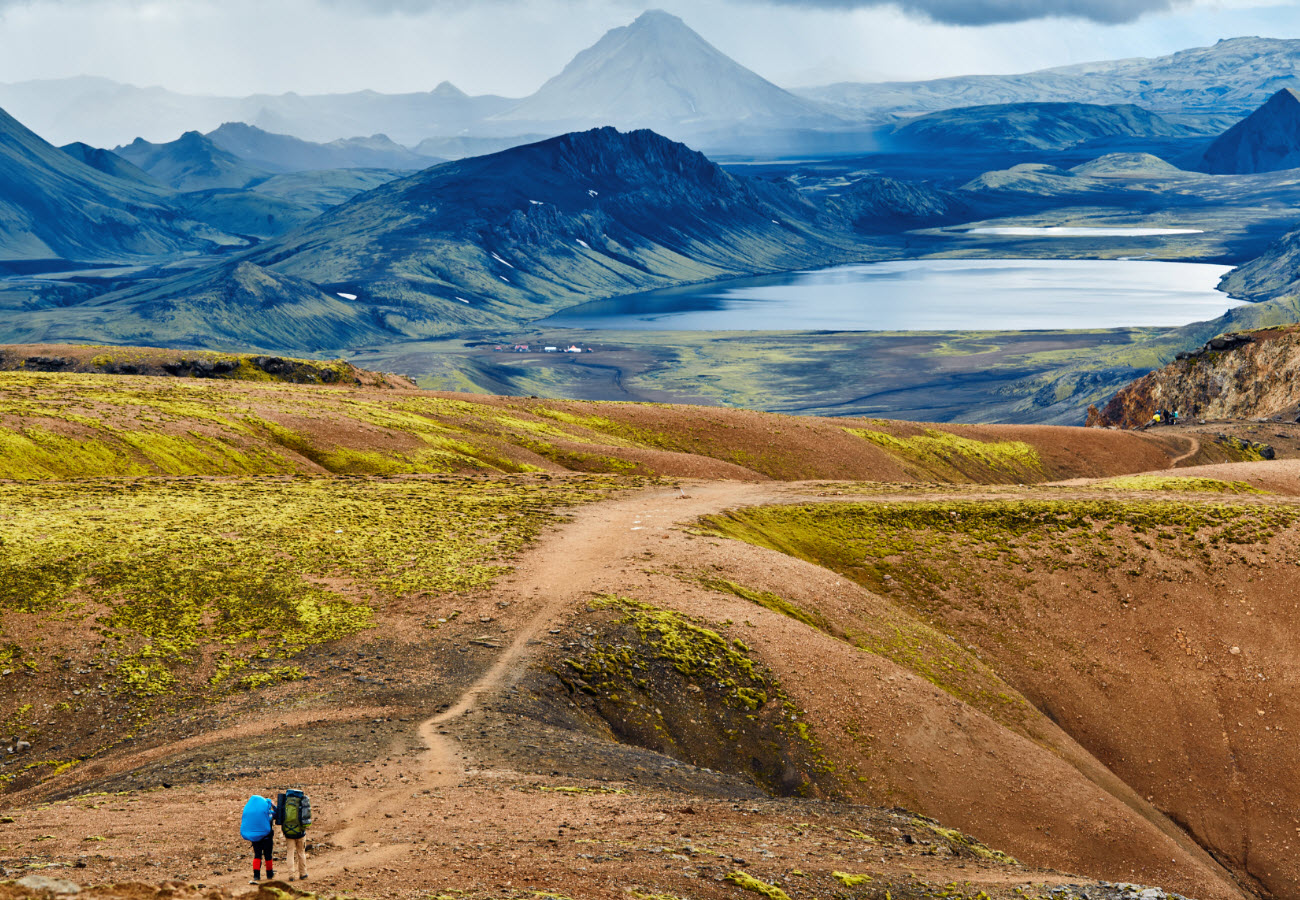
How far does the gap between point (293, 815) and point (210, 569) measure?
87.6 ft

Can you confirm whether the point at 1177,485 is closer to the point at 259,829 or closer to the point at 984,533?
the point at 984,533

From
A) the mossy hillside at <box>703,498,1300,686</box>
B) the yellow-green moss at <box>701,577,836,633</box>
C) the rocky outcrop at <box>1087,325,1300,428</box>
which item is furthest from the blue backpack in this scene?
the rocky outcrop at <box>1087,325,1300,428</box>

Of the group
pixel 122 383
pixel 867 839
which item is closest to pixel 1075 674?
pixel 867 839

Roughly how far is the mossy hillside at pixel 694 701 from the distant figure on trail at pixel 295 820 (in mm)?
17938

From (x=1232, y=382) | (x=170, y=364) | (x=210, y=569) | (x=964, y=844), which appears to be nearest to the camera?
(x=964, y=844)

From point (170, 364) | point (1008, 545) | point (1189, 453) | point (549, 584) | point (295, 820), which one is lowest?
point (1189, 453)

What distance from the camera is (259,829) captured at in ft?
64.5

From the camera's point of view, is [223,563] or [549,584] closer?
[223,563]

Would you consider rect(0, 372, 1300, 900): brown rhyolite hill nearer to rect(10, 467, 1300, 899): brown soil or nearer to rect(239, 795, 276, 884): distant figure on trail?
rect(10, 467, 1300, 899): brown soil

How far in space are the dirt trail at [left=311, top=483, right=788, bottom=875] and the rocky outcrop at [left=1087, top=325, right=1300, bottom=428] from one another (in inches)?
4329

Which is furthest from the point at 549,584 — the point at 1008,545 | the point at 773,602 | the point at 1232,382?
the point at 1232,382

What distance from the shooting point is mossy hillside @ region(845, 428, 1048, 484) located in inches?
4306

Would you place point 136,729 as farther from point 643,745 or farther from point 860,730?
point 860,730

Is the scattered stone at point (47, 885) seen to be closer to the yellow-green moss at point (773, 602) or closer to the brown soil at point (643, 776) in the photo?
the brown soil at point (643, 776)
